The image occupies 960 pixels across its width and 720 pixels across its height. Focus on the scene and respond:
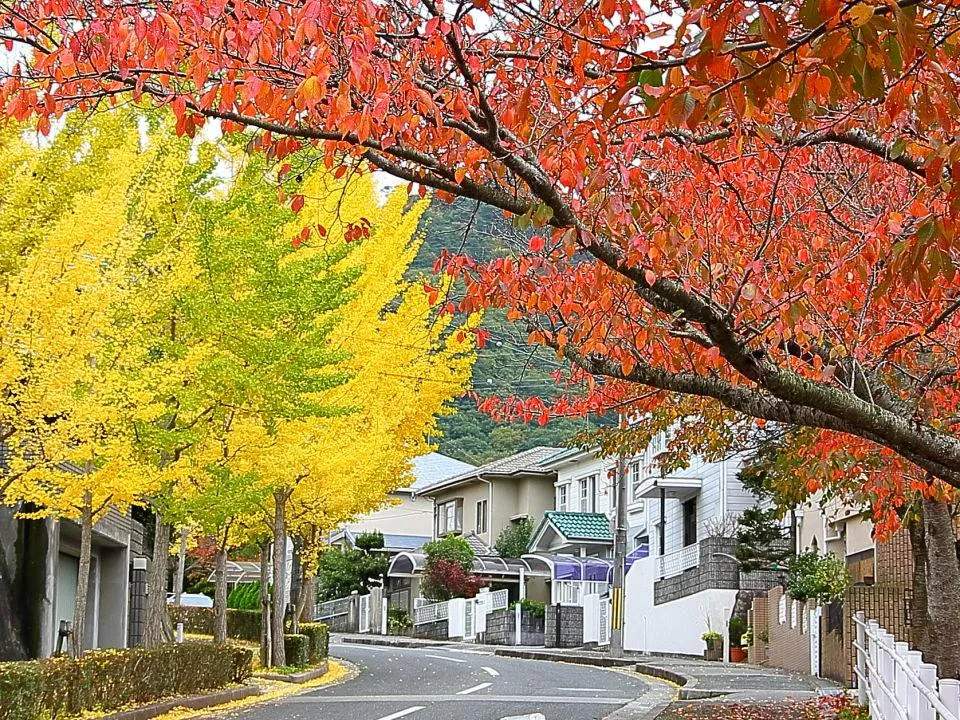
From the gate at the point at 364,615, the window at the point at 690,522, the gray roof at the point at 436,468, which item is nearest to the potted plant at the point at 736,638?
the window at the point at 690,522

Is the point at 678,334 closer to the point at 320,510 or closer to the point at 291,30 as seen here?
the point at 291,30

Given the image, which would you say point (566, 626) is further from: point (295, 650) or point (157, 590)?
point (157, 590)

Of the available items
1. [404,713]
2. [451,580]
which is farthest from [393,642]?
[404,713]

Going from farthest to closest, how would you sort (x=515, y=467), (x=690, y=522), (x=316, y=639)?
1. (x=515, y=467)
2. (x=690, y=522)
3. (x=316, y=639)

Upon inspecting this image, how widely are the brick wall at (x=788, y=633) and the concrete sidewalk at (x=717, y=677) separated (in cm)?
39

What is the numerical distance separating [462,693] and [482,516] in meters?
38.1

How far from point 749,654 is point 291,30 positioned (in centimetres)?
2576

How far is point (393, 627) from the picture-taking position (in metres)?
52.7

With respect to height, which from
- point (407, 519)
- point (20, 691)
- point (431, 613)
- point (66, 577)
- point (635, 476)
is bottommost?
point (431, 613)

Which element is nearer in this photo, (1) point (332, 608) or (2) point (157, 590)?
(2) point (157, 590)

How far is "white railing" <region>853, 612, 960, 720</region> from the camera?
689 cm

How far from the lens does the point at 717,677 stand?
23.2 m

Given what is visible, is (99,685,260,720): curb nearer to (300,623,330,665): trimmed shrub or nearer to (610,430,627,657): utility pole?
(300,623,330,665): trimmed shrub

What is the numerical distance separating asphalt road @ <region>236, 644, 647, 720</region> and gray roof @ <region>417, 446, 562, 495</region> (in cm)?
2452
